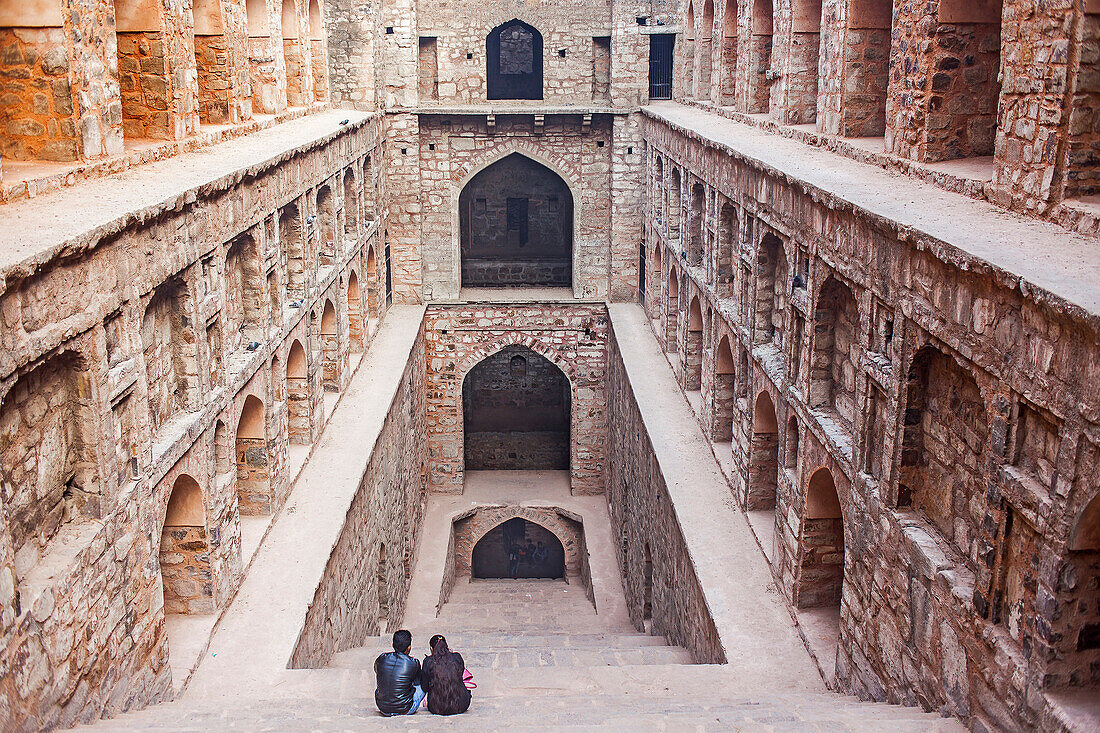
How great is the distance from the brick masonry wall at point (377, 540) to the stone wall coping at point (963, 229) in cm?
443

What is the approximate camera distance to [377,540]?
10.3m

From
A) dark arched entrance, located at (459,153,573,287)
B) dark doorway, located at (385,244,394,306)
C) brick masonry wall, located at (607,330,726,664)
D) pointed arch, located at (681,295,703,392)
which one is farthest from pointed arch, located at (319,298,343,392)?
dark arched entrance, located at (459,153,573,287)

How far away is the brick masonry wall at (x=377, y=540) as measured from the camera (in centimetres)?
761

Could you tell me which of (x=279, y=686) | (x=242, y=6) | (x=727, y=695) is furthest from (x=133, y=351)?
(x=242, y=6)

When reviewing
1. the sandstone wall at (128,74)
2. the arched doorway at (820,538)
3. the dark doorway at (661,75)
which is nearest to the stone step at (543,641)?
the arched doorway at (820,538)

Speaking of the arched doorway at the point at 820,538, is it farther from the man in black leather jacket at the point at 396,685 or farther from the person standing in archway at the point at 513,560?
the person standing in archway at the point at 513,560

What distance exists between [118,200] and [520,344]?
9685 millimetres

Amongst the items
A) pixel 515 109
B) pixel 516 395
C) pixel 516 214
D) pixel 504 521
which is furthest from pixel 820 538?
pixel 516 214

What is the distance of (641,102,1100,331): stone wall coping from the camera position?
3842 millimetres

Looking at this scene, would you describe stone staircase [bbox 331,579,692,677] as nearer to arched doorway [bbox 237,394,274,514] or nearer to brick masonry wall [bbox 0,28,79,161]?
arched doorway [bbox 237,394,274,514]

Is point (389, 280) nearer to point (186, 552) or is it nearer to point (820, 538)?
point (186, 552)

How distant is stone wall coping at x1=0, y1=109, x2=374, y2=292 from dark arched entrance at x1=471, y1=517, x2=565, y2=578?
8649 mm

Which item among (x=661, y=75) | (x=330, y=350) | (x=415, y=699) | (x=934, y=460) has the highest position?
(x=661, y=75)

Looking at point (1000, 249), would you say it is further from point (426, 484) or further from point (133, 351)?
point (426, 484)
